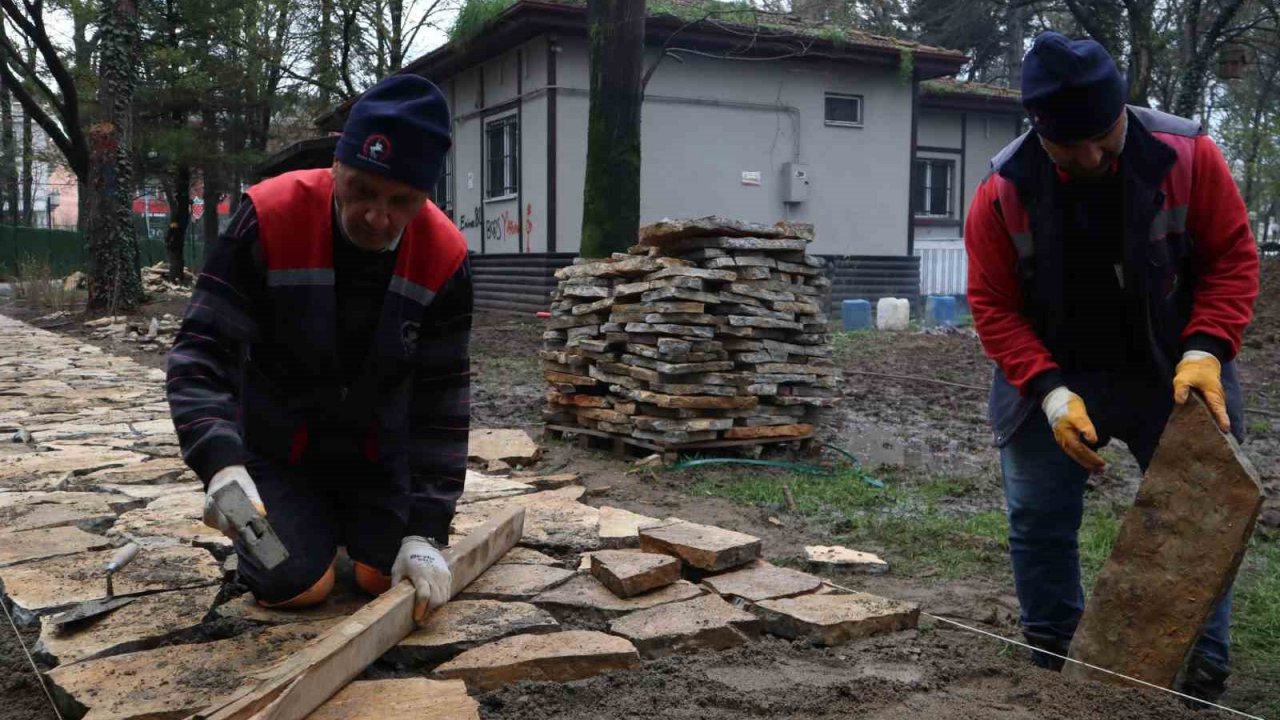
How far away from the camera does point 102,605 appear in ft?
9.16

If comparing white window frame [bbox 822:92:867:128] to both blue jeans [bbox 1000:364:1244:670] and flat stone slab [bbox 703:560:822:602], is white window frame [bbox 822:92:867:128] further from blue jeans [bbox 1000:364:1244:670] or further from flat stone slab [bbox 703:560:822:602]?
blue jeans [bbox 1000:364:1244:670]

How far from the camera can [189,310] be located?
2.62 m

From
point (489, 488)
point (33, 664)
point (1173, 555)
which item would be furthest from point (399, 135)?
point (489, 488)

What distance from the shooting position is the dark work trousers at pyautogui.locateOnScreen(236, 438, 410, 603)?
284cm

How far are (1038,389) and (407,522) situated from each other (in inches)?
69.1

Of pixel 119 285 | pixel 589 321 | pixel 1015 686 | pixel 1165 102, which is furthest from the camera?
pixel 1165 102

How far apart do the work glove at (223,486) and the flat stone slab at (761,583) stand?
4.59 ft

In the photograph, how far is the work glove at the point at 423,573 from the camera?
8.89ft

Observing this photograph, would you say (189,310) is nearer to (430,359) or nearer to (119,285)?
(430,359)

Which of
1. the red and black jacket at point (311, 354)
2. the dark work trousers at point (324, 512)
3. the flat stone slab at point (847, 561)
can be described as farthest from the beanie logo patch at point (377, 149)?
the flat stone slab at point (847, 561)

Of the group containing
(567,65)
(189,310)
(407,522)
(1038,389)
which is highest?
(567,65)

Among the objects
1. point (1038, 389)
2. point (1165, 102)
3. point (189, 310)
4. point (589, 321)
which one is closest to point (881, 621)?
point (1038, 389)

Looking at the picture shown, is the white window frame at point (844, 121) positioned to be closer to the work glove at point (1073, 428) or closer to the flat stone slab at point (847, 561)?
the flat stone slab at point (847, 561)

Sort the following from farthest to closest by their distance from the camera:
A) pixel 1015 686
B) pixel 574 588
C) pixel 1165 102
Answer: pixel 1165 102, pixel 574 588, pixel 1015 686
